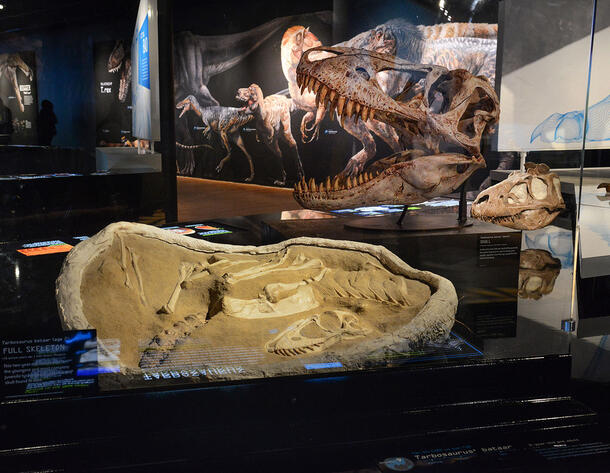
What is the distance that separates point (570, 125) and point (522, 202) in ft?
1.84

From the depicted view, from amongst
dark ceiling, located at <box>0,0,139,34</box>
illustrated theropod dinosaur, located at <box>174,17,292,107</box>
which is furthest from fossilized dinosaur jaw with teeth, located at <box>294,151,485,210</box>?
dark ceiling, located at <box>0,0,139,34</box>

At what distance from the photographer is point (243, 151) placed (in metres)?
2.38

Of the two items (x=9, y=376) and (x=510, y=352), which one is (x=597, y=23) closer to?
(x=510, y=352)

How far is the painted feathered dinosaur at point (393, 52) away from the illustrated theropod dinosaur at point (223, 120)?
0.24 m

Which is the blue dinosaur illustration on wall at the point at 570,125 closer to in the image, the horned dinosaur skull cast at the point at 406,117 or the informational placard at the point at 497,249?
the horned dinosaur skull cast at the point at 406,117

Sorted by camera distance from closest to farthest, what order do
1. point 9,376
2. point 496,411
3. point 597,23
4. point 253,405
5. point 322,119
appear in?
1. point 9,376
2. point 253,405
3. point 496,411
4. point 322,119
5. point 597,23

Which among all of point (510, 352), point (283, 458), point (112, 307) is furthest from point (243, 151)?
point (510, 352)

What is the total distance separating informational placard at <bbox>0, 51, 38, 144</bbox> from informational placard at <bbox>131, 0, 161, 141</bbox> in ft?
1.07

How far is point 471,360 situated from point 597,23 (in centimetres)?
159

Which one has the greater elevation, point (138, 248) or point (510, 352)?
point (138, 248)

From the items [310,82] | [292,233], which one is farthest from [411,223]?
[310,82]

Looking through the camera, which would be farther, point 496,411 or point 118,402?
point 496,411

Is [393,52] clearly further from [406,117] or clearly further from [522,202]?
[522,202]

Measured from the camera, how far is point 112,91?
2.12 metres
